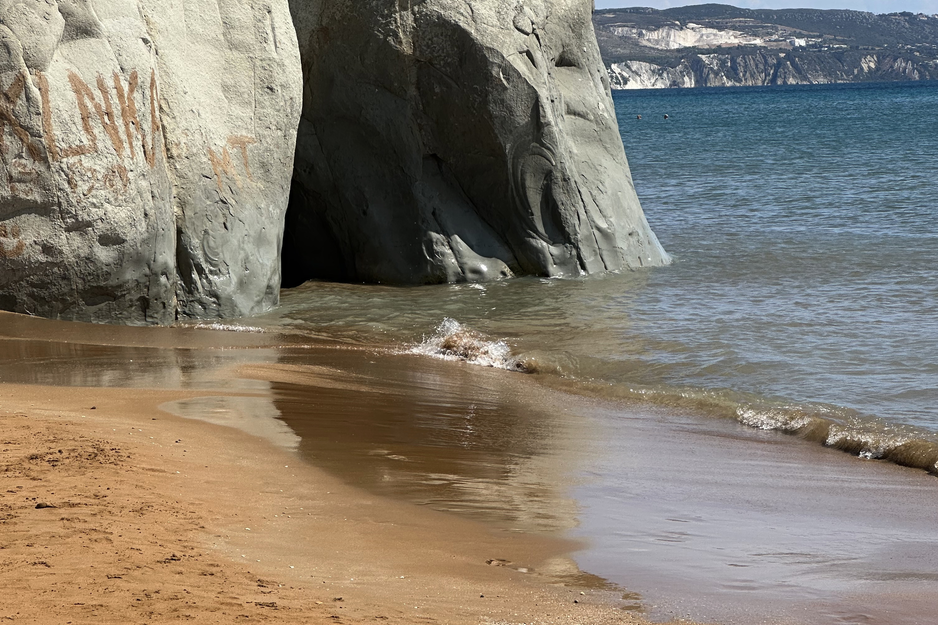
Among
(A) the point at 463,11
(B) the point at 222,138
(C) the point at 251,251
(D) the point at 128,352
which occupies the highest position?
(A) the point at 463,11

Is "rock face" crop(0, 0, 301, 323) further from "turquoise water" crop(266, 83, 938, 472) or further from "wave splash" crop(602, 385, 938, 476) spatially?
"wave splash" crop(602, 385, 938, 476)

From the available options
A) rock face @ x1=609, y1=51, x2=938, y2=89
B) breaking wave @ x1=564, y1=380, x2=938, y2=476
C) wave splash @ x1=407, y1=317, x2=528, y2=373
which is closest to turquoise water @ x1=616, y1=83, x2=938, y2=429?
breaking wave @ x1=564, y1=380, x2=938, y2=476

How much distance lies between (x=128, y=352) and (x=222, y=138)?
290 centimetres

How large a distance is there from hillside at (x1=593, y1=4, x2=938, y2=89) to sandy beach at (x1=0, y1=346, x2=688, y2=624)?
155074 millimetres

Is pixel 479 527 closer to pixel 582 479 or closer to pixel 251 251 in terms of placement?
pixel 582 479

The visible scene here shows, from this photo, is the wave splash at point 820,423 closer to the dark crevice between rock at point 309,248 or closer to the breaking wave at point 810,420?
the breaking wave at point 810,420

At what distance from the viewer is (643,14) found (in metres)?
185

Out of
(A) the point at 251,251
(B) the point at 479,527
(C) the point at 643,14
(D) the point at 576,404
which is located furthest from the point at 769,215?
(C) the point at 643,14

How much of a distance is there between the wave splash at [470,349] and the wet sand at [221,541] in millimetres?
3214

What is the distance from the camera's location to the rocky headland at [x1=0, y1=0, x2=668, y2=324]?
27.0 feet

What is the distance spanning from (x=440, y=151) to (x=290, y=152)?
243 cm

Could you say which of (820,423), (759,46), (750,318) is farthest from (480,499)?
(759,46)

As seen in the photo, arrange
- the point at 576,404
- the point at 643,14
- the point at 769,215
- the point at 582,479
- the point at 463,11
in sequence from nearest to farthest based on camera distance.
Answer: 1. the point at 582,479
2. the point at 576,404
3. the point at 463,11
4. the point at 769,215
5. the point at 643,14

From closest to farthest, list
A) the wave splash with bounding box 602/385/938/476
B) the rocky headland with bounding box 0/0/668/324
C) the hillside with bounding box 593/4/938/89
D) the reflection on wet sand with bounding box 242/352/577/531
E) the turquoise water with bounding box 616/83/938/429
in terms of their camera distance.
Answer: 1. the reflection on wet sand with bounding box 242/352/577/531
2. the wave splash with bounding box 602/385/938/476
3. the turquoise water with bounding box 616/83/938/429
4. the rocky headland with bounding box 0/0/668/324
5. the hillside with bounding box 593/4/938/89
